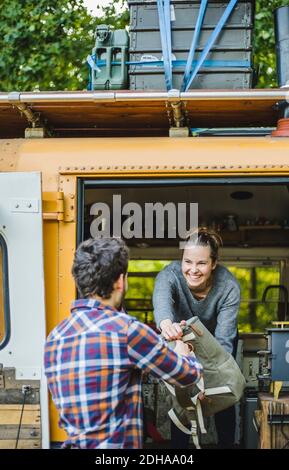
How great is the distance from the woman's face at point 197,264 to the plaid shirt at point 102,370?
1.70m

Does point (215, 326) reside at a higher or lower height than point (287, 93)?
lower

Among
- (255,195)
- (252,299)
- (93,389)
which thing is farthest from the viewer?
(252,299)

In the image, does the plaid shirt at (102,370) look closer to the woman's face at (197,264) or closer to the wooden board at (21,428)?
the wooden board at (21,428)

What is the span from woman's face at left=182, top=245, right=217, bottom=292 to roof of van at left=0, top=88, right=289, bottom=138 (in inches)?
32.6

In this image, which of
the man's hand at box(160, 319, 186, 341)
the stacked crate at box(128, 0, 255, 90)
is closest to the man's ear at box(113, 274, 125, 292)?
the man's hand at box(160, 319, 186, 341)

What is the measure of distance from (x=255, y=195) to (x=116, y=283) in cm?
439

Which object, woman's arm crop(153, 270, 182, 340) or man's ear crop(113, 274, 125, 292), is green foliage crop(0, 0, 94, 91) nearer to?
woman's arm crop(153, 270, 182, 340)

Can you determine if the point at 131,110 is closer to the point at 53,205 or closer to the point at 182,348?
the point at 53,205

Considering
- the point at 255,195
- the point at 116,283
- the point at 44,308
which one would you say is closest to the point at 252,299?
the point at 255,195

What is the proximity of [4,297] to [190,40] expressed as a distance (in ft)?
6.80

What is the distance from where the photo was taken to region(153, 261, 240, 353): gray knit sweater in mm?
4784
